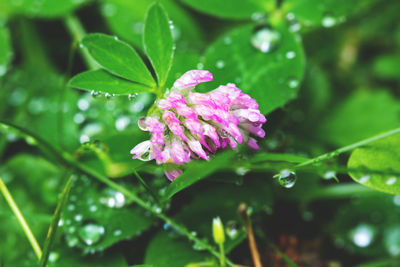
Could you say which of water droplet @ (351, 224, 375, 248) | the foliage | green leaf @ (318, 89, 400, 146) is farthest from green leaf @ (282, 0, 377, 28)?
water droplet @ (351, 224, 375, 248)

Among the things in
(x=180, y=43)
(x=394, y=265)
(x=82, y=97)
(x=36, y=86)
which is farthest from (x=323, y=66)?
(x=36, y=86)

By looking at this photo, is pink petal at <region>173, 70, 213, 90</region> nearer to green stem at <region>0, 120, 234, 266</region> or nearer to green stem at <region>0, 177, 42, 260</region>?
green stem at <region>0, 120, 234, 266</region>

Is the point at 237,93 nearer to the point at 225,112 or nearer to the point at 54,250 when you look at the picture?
the point at 225,112

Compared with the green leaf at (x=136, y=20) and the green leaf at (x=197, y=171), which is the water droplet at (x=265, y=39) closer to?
the green leaf at (x=136, y=20)

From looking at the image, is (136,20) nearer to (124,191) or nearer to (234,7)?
(234,7)

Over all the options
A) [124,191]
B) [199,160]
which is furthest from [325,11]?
[124,191]

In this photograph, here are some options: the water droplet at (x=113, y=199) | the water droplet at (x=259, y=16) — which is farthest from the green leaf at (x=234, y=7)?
the water droplet at (x=113, y=199)
